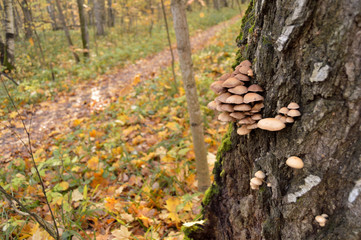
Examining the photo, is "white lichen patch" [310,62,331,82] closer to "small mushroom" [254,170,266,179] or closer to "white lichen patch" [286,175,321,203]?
"white lichen patch" [286,175,321,203]

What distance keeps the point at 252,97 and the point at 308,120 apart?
368 mm

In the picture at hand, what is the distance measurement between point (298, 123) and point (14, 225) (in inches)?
126

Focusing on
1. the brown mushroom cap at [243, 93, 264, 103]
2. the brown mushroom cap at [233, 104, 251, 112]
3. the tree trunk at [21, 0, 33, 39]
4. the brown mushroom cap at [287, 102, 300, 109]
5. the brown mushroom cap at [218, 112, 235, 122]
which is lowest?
the brown mushroom cap at [218, 112, 235, 122]

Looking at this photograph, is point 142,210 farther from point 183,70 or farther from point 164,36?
point 164,36

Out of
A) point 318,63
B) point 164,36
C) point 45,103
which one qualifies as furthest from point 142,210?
point 164,36

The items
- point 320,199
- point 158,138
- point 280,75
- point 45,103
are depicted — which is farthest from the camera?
point 45,103

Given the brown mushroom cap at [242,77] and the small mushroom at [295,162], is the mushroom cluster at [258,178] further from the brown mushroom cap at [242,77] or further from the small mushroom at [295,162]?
the brown mushroom cap at [242,77]

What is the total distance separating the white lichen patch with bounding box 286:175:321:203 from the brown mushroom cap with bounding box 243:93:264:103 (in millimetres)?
587

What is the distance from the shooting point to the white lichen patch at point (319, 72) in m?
1.26

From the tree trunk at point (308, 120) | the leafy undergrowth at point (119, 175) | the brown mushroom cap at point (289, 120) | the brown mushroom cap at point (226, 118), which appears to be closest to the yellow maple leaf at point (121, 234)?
the leafy undergrowth at point (119, 175)

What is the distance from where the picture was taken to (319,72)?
4.24 ft

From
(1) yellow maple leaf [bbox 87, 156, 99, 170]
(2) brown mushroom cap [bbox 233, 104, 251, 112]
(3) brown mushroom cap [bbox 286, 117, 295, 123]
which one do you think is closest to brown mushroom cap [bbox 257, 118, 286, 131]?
(3) brown mushroom cap [bbox 286, 117, 295, 123]

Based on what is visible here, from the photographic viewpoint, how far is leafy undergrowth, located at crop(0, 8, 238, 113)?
8773mm

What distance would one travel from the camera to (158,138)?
513cm
